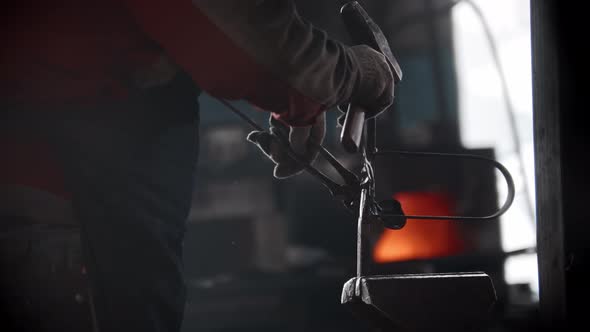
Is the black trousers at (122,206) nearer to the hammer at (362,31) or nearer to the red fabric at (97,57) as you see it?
the red fabric at (97,57)

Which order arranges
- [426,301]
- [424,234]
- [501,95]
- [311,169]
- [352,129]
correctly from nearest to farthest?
[426,301], [352,129], [311,169], [424,234], [501,95]

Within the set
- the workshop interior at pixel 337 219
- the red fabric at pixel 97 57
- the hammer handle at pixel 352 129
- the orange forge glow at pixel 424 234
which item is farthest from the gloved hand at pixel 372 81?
the orange forge glow at pixel 424 234

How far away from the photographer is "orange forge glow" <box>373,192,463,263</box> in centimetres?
489

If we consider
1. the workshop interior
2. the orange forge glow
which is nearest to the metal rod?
the workshop interior

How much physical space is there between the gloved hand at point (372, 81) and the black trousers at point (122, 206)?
37cm

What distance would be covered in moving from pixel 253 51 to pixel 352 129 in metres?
0.27

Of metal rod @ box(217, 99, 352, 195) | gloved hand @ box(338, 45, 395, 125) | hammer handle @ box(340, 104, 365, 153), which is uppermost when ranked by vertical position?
gloved hand @ box(338, 45, 395, 125)

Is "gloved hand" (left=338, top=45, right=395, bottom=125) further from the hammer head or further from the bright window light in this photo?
the bright window light

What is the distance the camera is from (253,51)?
1.22 meters

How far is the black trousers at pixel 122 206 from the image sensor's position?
1300 millimetres

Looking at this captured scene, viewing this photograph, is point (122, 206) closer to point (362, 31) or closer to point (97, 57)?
point (97, 57)

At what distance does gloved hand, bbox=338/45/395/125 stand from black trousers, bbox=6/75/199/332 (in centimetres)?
37

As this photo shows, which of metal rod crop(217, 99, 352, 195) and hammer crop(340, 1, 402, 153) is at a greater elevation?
hammer crop(340, 1, 402, 153)

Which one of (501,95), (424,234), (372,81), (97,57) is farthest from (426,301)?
(501,95)
